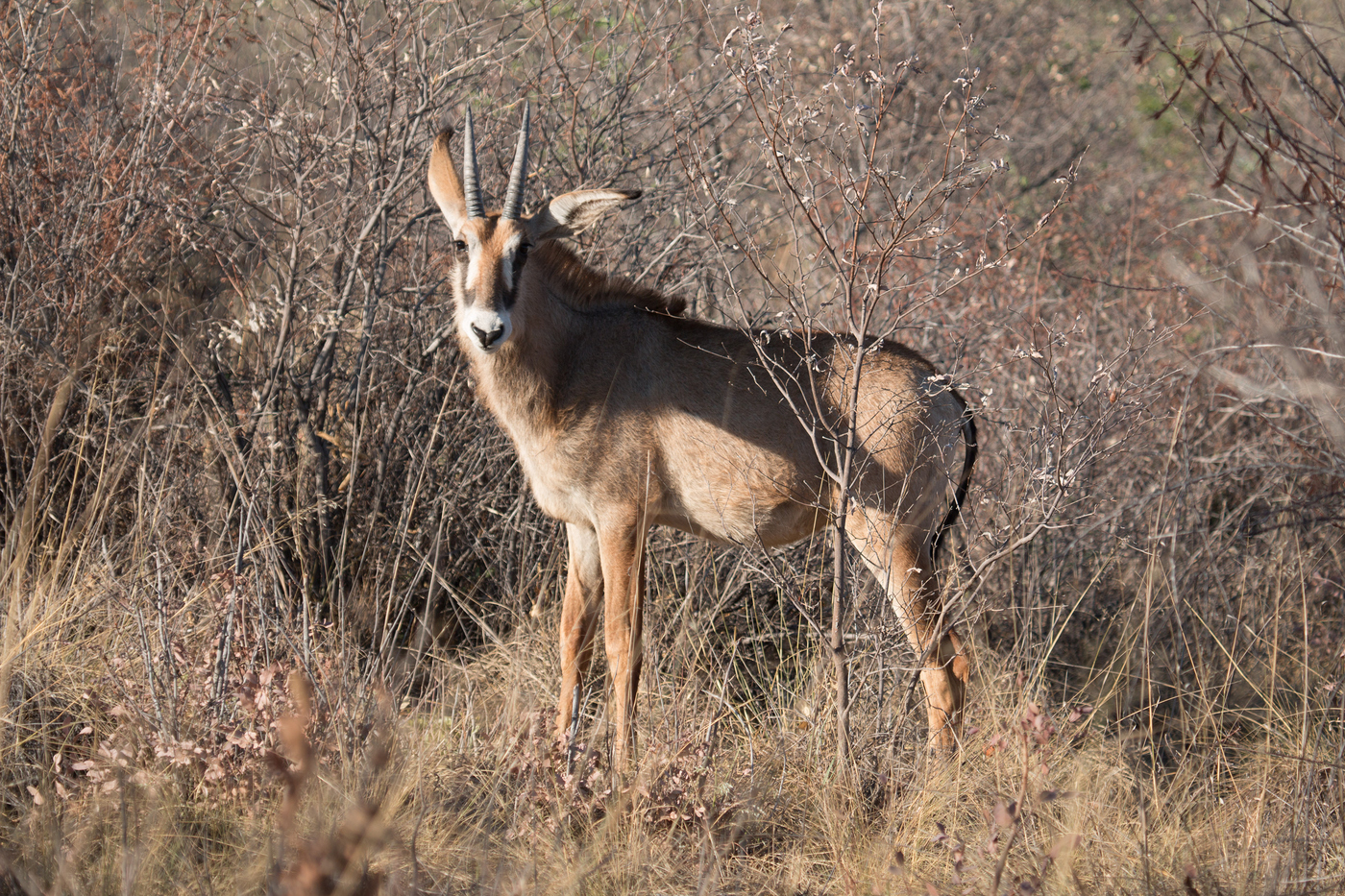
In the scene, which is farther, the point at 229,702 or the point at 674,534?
the point at 674,534

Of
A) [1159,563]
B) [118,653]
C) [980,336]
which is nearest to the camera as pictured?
[118,653]

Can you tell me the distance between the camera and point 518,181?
5.10 metres

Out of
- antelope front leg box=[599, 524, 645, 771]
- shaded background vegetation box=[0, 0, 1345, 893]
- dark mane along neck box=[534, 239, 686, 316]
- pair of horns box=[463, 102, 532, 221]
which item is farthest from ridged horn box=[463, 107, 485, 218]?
antelope front leg box=[599, 524, 645, 771]

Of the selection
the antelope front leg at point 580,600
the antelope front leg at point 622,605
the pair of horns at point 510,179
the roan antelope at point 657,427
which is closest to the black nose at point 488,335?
A: the roan antelope at point 657,427

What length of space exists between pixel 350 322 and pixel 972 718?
4296mm

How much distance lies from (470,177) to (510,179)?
7.4 inches

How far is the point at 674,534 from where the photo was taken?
22.1ft

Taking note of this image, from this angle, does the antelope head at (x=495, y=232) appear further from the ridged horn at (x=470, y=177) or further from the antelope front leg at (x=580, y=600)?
the antelope front leg at (x=580, y=600)

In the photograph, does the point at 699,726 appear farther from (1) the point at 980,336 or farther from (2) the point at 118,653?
(1) the point at 980,336

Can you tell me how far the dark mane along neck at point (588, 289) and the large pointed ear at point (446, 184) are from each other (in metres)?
0.44

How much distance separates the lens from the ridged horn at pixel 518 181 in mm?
5035

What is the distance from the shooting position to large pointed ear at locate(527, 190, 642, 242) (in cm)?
514

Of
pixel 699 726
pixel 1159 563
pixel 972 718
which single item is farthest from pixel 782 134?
pixel 1159 563

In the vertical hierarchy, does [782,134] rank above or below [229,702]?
above
